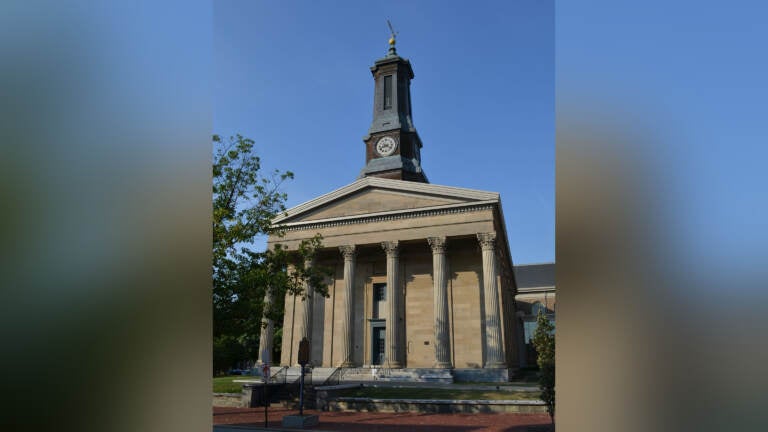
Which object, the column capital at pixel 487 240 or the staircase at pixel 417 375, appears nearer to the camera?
the staircase at pixel 417 375

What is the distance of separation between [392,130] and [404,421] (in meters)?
35.2

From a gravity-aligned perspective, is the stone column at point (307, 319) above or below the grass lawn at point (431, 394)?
above

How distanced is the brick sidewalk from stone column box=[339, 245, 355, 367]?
551 inches

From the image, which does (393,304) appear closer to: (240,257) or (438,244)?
(438,244)

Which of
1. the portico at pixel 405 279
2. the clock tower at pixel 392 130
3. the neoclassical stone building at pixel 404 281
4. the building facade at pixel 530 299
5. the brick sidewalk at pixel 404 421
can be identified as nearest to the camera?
the brick sidewalk at pixel 404 421

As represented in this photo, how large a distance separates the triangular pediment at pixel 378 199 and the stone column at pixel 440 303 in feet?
10.8

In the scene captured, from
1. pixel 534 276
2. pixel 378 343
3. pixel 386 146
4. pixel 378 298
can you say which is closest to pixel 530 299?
pixel 534 276

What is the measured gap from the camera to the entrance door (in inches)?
1549

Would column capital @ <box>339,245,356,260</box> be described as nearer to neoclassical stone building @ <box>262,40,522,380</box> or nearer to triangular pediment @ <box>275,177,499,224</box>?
neoclassical stone building @ <box>262,40,522,380</box>

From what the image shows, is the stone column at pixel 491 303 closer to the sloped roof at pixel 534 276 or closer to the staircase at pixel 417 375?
the staircase at pixel 417 375

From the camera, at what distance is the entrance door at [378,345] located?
129ft

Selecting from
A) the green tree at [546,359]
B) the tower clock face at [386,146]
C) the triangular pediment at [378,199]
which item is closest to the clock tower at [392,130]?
the tower clock face at [386,146]
